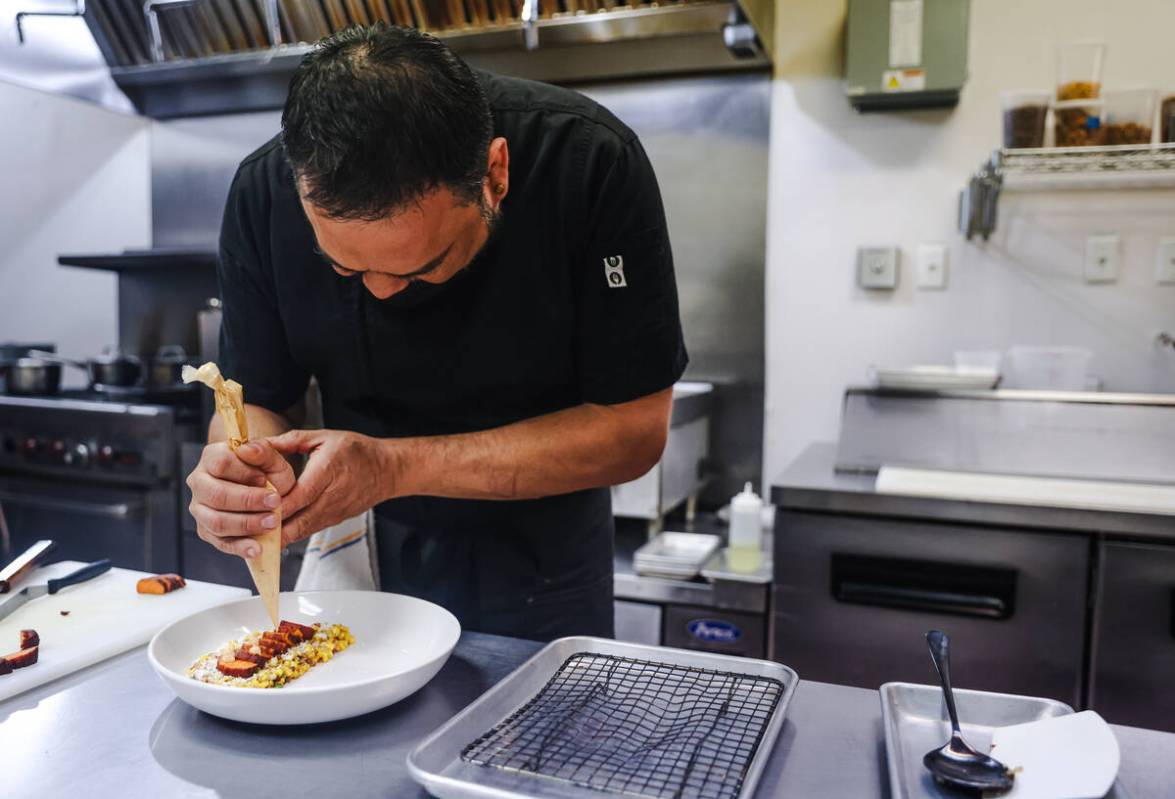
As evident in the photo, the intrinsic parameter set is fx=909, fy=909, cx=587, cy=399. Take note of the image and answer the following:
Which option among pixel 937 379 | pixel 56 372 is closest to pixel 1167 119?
pixel 937 379

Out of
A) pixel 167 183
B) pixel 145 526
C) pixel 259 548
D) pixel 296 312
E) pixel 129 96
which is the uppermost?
pixel 129 96

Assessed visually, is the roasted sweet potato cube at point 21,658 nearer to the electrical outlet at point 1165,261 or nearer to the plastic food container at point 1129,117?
the plastic food container at point 1129,117

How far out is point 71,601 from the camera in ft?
4.17

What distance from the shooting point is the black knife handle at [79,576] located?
1305mm

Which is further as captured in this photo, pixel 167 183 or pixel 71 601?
pixel 167 183

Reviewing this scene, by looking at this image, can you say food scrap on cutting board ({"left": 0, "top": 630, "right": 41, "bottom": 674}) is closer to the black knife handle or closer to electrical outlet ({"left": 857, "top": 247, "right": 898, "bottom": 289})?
the black knife handle

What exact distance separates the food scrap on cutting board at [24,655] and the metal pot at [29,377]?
2.47 metres

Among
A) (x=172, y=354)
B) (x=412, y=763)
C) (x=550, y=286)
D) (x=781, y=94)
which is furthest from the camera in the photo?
(x=172, y=354)

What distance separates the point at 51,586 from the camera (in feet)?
4.27

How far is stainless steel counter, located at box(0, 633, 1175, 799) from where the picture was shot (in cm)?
80

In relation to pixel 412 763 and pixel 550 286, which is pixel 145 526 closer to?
pixel 550 286

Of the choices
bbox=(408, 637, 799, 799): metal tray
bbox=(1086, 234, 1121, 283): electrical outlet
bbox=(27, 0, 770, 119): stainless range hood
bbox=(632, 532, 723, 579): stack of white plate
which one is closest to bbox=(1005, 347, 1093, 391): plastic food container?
bbox=(1086, 234, 1121, 283): electrical outlet

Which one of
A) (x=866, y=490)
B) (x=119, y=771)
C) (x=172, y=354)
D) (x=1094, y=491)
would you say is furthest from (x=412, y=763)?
(x=172, y=354)

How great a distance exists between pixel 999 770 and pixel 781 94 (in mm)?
2381
